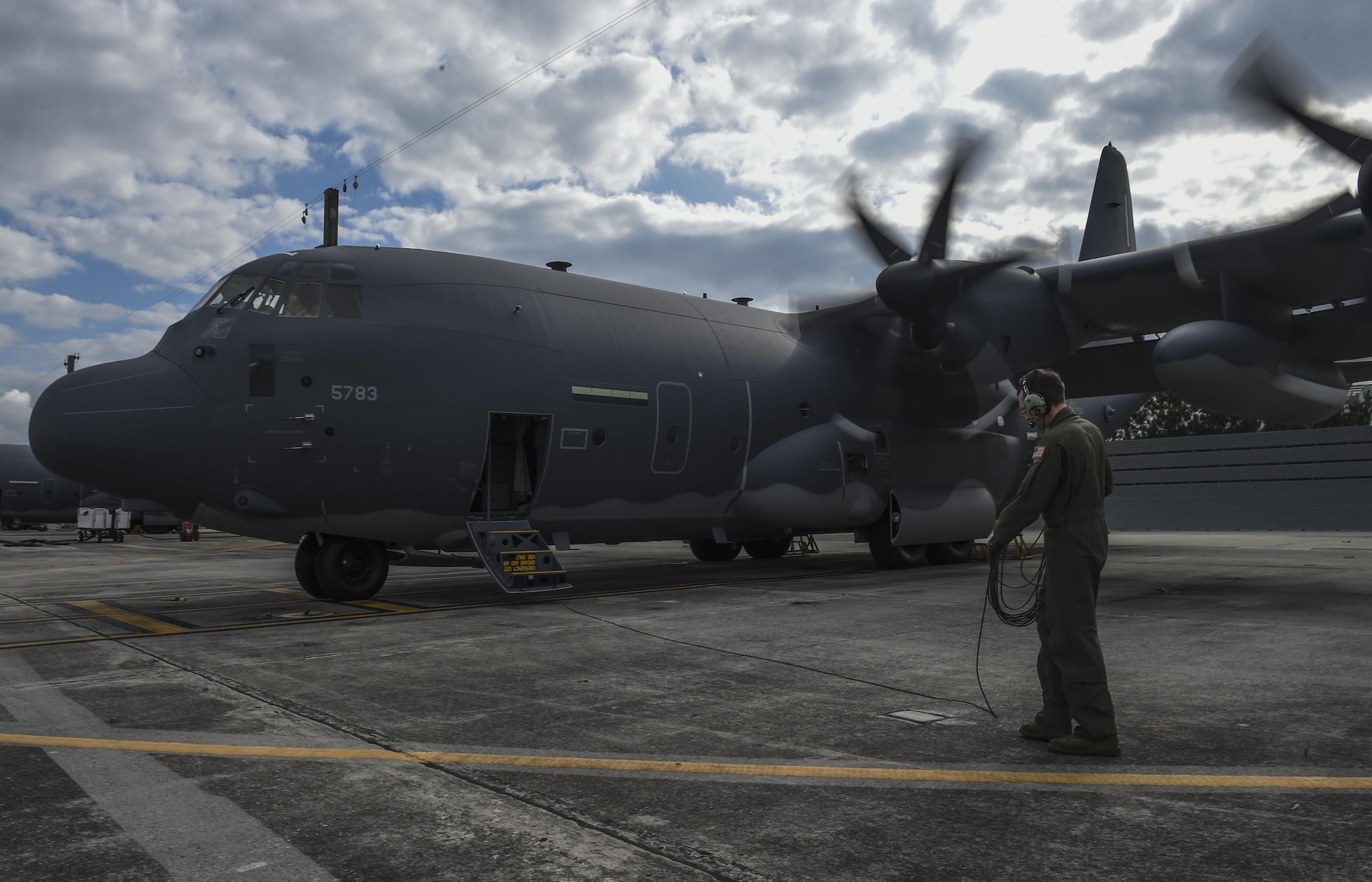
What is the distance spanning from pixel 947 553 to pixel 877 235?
6196 mm

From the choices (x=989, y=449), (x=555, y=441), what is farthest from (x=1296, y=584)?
(x=555, y=441)

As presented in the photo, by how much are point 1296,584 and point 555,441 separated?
10833mm

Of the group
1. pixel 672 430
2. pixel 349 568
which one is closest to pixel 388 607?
pixel 349 568

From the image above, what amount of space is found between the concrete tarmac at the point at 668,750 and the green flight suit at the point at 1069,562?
0.90ft

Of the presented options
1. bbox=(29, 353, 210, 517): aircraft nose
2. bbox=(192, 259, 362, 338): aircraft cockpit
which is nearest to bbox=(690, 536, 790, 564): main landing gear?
bbox=(192, 259, 362, 338): aircraft cockpit

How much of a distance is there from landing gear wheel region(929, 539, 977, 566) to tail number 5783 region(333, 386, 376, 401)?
1072 centimetres

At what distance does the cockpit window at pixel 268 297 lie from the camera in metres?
10.4

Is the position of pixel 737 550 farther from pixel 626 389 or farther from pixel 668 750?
pixel 668 750

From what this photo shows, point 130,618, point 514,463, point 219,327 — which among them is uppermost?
point 219,327

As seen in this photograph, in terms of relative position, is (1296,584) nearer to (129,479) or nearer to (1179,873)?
(1179,873)

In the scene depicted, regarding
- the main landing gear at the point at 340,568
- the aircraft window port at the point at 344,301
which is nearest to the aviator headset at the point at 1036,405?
the aircraft window port at the point at 344,301

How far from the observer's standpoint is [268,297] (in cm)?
1048

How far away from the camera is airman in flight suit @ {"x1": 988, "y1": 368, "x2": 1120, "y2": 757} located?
176 inches

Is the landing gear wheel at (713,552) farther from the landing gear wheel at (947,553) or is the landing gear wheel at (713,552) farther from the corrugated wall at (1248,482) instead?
the corrugated wall at (1248,482)
